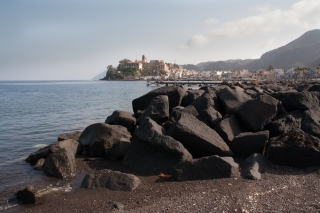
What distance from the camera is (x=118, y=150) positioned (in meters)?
8.49

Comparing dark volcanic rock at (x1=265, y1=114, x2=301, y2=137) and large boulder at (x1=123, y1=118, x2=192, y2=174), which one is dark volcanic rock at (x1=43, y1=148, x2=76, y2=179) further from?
dark volcanic rock at (x1=265, y1=114, x2=301, y2=137)

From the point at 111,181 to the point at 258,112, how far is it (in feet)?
17.0

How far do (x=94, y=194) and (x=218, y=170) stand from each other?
2778 millimetres

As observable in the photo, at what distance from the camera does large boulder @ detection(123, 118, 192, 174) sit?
711 cm

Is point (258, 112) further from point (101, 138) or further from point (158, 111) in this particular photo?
point (101, 138)

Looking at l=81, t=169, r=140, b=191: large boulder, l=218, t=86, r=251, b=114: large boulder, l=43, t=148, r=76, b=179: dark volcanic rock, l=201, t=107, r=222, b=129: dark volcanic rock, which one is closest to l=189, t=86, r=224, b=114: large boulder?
l=218, t=86, r=251, b=114: large boulder

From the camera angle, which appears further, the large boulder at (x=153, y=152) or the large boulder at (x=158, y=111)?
the large boulder at (x=158, y=111)

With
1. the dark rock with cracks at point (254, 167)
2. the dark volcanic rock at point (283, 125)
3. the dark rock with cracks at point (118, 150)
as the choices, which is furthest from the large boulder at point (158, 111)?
the dark rock with cracks at point (254, 167)

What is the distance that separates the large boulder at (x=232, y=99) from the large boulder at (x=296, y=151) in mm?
2380

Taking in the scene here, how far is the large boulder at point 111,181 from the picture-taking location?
6.04 meters

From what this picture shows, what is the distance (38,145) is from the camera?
37.2ft

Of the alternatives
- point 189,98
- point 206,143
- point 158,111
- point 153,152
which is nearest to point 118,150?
point 153,152

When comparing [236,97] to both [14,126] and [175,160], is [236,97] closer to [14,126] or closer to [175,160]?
[175,160]

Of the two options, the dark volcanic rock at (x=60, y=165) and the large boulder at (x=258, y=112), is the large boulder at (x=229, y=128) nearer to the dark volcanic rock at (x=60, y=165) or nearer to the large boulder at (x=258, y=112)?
the large boulder at (x=258, y=112)
